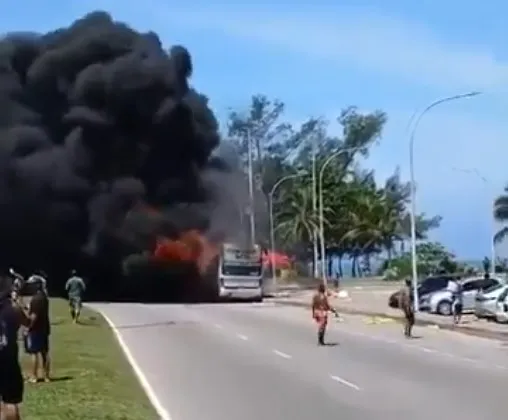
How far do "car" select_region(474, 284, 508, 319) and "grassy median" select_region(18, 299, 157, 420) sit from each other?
1776cm

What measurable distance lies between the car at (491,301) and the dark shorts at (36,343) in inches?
1068

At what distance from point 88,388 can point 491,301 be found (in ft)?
96.8

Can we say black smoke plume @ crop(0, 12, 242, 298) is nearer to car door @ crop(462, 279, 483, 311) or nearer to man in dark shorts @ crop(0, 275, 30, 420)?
car door @ crop(462, 279, 483, 311)

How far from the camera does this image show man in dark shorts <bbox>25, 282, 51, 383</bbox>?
20.8m

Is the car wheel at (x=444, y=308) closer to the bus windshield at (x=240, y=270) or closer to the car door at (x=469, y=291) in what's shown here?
the car door at (x=469, y=291)

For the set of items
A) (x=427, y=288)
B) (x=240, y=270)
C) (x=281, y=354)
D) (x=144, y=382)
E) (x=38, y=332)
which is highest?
(x=240, y=270)

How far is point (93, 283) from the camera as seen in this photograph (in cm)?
8144

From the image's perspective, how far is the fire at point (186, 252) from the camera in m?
80.2

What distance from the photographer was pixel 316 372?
23203mm

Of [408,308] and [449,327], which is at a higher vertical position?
[408,308]

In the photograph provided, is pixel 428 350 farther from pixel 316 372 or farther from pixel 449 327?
pixel 449 327

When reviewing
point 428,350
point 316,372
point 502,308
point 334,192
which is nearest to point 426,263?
point 334,192

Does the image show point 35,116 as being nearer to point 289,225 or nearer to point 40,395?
point 289,225

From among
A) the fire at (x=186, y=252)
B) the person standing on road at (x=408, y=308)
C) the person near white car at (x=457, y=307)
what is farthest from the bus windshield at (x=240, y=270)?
the person standing on road at (x=408, y=308)
